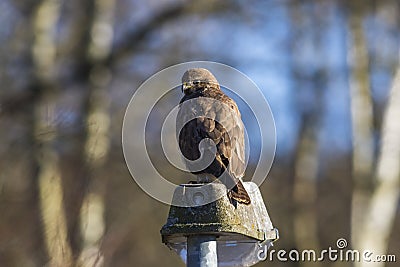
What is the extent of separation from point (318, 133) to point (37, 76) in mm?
4749

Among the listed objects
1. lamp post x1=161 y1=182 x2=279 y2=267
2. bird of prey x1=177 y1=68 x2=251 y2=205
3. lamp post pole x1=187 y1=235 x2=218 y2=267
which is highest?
bird of prey x1=177 y1=68 x2=251 y2=205

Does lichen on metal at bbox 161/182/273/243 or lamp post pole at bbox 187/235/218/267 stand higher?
lichen on metal at bbox 161/182/273/243

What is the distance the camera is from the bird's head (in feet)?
12.4

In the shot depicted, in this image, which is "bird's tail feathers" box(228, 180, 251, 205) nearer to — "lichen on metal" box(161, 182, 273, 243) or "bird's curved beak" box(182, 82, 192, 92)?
"lichen on metal" box(161, 182, 273, 243)

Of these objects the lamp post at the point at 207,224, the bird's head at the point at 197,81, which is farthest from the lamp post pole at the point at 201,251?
the bird's head at the point at 197,81

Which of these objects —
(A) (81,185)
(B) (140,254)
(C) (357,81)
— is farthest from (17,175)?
(B) (140,254)

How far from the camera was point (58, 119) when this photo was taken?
457 cm

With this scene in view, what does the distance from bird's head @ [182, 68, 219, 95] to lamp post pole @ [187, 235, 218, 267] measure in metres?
1.23

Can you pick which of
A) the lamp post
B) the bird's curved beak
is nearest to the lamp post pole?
the lamp post

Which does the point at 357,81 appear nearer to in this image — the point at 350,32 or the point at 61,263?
the point at 350,32

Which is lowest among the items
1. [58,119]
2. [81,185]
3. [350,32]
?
[81,185]

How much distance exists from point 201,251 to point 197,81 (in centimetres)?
130

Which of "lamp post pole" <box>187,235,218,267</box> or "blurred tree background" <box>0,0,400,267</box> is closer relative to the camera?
"lamp post pole" <box>187,235,218,267</box>

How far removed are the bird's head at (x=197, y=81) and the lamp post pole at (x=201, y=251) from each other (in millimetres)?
1230
